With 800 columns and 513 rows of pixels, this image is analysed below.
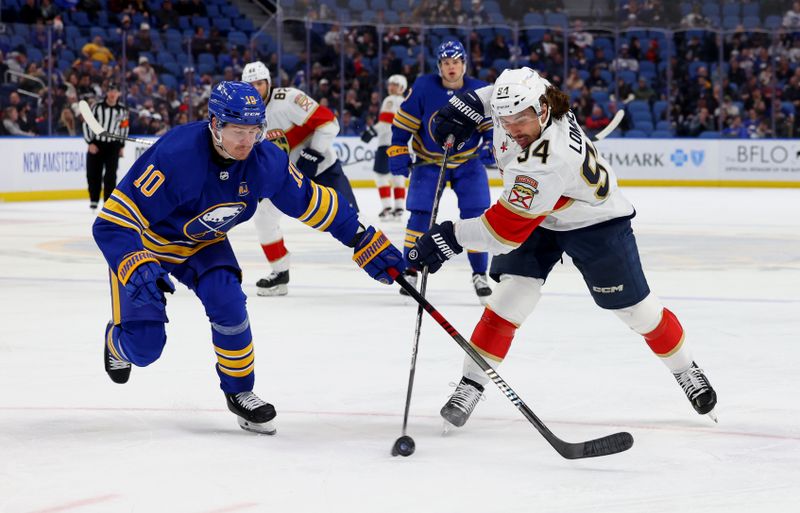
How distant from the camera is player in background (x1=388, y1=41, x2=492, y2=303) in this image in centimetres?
615

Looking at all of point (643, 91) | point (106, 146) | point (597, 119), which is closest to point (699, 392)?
point (106, 146)

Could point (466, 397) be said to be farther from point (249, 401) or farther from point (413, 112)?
point (413, 112)

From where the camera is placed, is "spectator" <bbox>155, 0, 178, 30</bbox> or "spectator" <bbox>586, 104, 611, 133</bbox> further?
"spectator" <bbox>155, 0, 178, 30</bbox>

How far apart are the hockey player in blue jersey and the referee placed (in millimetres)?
8753

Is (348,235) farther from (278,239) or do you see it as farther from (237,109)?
(278,239)

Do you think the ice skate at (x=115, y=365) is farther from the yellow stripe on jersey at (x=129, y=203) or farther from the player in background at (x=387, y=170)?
the player in background at (x=387, y=170)

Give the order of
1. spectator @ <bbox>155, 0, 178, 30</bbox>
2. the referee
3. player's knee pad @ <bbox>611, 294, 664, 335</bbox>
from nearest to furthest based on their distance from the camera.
→ player's knee pad @ <bbox>611, 294, 664, 335</bbox> → the referee → spectator @ <bbox>155, 0, 178, 30</bbox>

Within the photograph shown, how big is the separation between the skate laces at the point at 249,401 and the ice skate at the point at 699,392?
1.22 m

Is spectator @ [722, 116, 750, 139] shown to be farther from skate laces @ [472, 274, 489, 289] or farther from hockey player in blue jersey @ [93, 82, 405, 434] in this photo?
hockey player in blue jersey @ [93, 82, 405, 434]

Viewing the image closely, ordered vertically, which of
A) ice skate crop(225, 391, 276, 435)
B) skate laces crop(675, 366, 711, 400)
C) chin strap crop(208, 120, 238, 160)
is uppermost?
chin strap crop(208, 120, 238, 160)

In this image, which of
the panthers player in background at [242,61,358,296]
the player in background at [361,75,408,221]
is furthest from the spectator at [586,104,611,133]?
the panthers player in background at [242,61,358,296]

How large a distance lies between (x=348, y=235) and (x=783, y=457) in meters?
1.30

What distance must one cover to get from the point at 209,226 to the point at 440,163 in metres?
2.98

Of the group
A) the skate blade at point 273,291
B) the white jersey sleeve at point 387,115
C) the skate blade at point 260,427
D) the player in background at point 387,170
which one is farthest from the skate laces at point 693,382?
the white jersey sleeve at point 387,115
